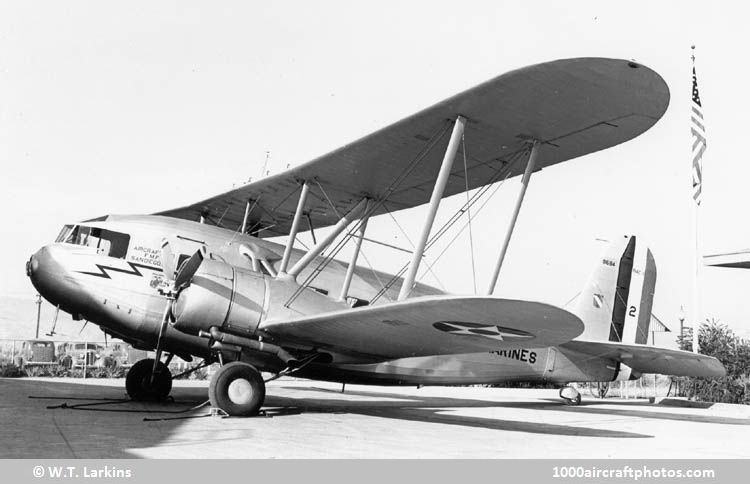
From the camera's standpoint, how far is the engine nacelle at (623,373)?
1391 cm

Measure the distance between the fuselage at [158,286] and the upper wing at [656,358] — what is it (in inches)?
92.2

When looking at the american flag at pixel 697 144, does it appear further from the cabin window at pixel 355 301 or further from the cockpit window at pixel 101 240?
the cockpit window at pixel 101 240

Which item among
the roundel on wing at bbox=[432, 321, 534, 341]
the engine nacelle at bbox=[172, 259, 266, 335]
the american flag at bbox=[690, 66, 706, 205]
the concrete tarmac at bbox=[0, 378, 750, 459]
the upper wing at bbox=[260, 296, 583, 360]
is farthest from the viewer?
the american flag at bbox=[690, 66, 706, 205]

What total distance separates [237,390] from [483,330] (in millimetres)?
3302

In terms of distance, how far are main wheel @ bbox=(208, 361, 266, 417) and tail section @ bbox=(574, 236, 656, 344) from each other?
25.7ft

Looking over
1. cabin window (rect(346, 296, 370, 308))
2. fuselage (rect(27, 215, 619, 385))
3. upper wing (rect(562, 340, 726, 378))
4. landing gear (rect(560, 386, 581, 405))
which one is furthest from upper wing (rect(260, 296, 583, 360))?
landing gear (rect(560, 386, 581, 405))

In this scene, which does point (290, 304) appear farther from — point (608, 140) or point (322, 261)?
point (608, 140)

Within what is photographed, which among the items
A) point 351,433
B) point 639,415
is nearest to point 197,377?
point 639,415

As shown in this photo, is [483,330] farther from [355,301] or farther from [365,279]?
[365,279]

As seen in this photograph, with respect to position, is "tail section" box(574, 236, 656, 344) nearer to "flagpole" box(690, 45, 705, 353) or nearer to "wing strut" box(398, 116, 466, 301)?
"flagpole" box(690, 45, 705, 353)

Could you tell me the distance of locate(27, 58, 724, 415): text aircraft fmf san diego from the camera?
26.6 ft

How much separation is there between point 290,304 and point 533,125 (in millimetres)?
4087

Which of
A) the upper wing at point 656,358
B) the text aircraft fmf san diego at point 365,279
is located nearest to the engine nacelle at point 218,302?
the text aircraft fmf san diego at point 365,279

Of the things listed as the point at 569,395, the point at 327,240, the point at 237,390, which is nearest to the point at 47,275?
the point at 237,390
